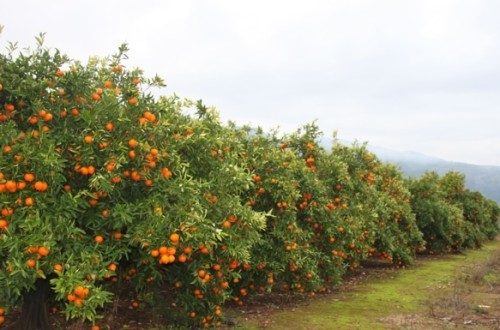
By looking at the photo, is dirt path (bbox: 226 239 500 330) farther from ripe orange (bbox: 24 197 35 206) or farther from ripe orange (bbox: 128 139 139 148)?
ripe orange (bbox: 24 197 35 206)

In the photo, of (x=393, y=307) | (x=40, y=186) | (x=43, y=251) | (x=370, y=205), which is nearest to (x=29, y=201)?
(x=40, y=186)

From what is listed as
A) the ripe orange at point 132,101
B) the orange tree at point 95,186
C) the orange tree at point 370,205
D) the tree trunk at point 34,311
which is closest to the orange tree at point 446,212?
the orange tree at point 370,205

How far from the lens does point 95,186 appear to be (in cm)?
555

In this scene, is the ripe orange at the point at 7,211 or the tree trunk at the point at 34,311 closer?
the ripe orange at the point at 7,211

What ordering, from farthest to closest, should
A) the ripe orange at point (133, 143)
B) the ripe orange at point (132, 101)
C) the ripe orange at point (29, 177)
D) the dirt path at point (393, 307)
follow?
1. the dirt path at point (393, 307)
2. the ripe orange at point (132, 101)
3. the ripe orange at point (133, 143)
4. the ripe orange at point (29, 177)

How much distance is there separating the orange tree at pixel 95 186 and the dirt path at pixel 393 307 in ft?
11.4

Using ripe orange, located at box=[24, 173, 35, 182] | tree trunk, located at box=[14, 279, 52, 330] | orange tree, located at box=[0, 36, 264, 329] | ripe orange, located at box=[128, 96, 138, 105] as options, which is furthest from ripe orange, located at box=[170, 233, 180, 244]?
tree trunk, located at box=[14, 279, 52, 330]

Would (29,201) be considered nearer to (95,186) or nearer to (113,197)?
(95,186)

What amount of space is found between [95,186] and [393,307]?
8.74 metres

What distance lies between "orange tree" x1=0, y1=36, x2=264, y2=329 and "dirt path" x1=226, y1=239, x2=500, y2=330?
3.47 m

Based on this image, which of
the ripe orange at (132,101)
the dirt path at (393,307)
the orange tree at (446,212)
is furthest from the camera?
the orange tree at (446,212)

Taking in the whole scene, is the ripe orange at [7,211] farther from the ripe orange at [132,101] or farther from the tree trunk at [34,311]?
the tree trunk at [34,311]

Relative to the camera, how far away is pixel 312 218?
1191 centimetres

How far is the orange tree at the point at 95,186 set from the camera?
5.38 m
